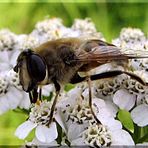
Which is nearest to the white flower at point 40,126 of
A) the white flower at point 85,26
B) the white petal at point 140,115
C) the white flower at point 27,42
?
the white petal at point 140,115

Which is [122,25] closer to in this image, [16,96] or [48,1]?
[48,1]

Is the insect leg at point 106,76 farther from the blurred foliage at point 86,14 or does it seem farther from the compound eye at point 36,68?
the blurred foliage at point 86,14

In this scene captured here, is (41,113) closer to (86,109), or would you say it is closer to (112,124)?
(86,109)

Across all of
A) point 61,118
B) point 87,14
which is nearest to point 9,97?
point 61,118

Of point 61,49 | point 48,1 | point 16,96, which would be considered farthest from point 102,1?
point 61,49

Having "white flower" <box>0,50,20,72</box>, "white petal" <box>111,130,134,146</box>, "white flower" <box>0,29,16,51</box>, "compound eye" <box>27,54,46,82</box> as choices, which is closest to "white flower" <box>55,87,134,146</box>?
"white petal" <box>111,130,134,146</box>

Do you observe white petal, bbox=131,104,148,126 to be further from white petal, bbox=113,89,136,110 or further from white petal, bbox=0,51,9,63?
white petal, bbox=0,51,9,63
